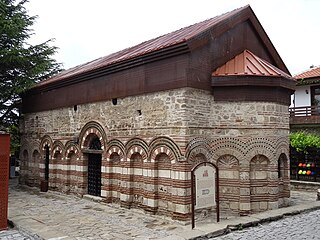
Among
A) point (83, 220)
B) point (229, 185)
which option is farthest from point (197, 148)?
point (83, 220)

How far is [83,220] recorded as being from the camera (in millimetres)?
8820

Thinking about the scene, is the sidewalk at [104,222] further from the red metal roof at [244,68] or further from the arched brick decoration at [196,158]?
the red metal roof at [244,68]

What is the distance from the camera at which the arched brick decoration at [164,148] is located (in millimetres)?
8661

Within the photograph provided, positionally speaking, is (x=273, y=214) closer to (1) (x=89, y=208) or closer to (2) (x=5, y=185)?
(1) (x=89, y=208)

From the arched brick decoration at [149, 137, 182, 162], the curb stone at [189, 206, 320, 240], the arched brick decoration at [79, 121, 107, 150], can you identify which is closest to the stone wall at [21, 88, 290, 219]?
the arched brick decoration at [149, 137, 182, 162]

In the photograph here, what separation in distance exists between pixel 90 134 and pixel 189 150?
481 centimetres

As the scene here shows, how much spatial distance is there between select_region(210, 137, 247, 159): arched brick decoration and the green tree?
951 cm

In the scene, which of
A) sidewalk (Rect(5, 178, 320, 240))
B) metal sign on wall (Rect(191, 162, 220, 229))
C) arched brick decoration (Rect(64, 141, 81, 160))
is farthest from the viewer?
arched brick decoration (Rect(64, 141, 81, 160))

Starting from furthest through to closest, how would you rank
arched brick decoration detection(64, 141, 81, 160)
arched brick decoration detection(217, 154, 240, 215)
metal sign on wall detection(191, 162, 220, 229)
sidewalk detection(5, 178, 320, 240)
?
arched brick decoration detection(64, 141, 81, 160) → arched brick decoration detection(217, 154, 240, 215) → metal sign on wall detection(191, 162, 220, 229) → sidewalk detection(5, 178, 320, 240)

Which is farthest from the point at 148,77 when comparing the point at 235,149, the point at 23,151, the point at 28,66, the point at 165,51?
the point at 23,151

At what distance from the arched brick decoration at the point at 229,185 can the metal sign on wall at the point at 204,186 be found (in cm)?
107

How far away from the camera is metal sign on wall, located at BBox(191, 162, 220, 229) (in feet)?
25.1

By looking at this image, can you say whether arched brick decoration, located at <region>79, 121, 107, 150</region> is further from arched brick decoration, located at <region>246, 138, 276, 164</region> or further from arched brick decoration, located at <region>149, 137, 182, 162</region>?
arched brick decoration, located at <region>246, 138, 276, 164</region>

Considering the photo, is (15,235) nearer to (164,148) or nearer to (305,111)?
(164,148)
